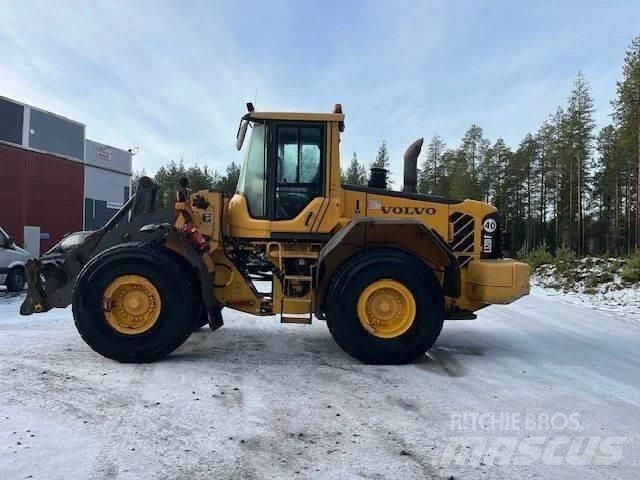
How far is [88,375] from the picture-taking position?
197 inches

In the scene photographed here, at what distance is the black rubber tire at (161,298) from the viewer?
555 centimetres

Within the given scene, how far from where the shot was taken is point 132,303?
5652mm

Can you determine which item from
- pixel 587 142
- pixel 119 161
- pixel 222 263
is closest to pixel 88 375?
pixel 222 263

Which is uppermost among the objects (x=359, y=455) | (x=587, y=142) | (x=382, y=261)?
(x=587, y=142)

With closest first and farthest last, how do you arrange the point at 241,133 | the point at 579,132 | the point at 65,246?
the point at 241,133, the point at 65,246, the point at 579,132

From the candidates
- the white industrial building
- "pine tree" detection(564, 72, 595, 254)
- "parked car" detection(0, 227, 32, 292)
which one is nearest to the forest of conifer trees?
"pine tree" detection(564, 72, 595, 254)

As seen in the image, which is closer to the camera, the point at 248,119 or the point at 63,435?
the point at 63,435

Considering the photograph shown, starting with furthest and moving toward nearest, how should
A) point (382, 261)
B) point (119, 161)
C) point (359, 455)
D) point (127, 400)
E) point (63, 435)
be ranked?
1. point (119, 161)
2. point (382, 261)
3. point (127, 400)
4. point (63, 435)
5. point (359, 455)

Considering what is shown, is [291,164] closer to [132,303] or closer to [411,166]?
[411,166]

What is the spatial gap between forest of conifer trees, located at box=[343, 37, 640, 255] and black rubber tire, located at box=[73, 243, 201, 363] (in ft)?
135

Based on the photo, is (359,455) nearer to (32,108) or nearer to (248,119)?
(248,119)

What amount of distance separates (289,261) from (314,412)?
2.48 metres

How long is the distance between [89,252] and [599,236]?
190 feet

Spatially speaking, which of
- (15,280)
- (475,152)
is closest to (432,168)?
(475,152)
